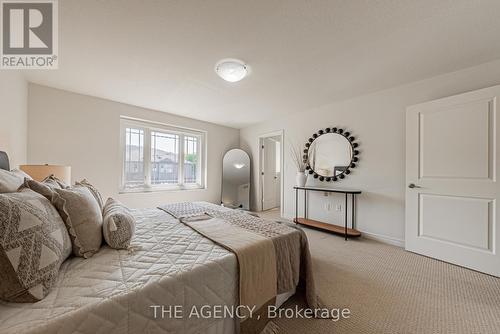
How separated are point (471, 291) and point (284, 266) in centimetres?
174

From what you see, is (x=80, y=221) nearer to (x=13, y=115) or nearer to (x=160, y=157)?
(x=13, y=115)

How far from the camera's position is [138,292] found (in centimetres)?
80

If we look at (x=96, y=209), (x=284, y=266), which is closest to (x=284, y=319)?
(x=284, y=266)

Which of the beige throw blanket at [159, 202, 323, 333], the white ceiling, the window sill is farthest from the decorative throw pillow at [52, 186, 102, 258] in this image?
the window sill

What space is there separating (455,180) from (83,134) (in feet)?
16.6

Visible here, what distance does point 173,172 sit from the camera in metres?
4.25

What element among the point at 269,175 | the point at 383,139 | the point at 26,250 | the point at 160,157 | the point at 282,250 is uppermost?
the point at 383,139

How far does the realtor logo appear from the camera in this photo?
1.47 metres

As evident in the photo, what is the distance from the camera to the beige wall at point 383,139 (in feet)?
7.79

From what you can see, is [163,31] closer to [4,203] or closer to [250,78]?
[250,78]

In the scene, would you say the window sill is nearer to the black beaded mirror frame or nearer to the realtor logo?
the realtor logo

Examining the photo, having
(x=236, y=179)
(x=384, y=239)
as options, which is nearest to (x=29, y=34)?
(x=236, y=179)

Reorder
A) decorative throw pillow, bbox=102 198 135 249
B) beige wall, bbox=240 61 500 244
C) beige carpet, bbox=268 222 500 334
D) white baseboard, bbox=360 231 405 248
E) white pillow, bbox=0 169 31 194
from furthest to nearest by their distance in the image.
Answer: white baseboard, bbox=360 231 405 248 → beige wall, bbox=240 61 500 244 → beige carpet, bbox=268 222 500 334 → decorative throw pillow, bbox=102 198 135 249 → white pillow, bbox=0 169 31 194

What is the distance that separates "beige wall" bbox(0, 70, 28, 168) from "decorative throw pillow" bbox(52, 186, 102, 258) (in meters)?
1.54
